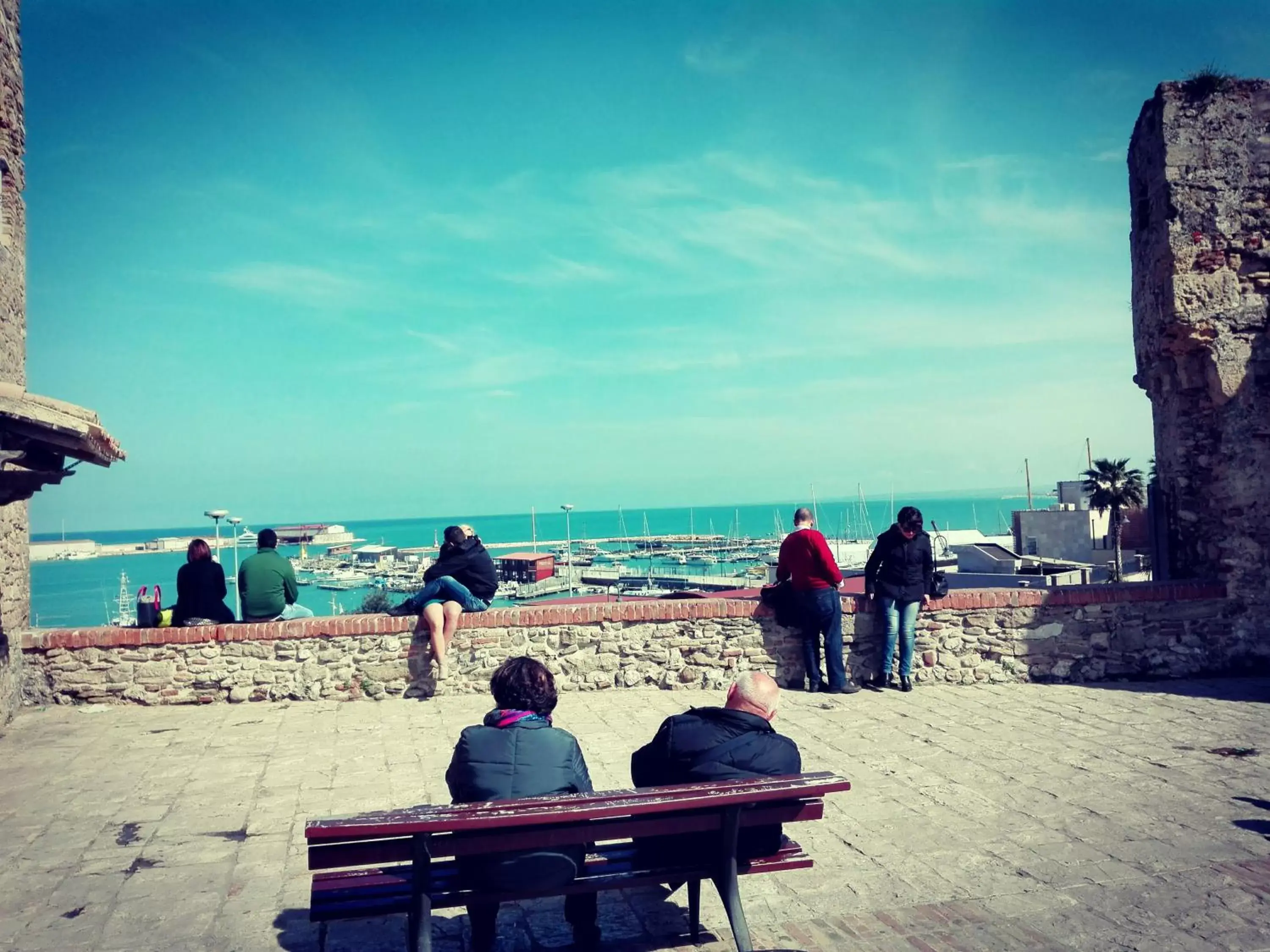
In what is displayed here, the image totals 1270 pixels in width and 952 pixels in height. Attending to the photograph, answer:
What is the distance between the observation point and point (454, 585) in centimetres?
869

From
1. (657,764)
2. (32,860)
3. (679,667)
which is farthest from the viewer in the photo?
(679,667)

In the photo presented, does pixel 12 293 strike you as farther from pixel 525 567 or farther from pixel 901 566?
pixel 525 567

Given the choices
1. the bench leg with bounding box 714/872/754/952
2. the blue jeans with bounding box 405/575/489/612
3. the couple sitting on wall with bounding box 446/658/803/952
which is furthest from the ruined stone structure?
the bench leg with bounding box 714/872/754/952

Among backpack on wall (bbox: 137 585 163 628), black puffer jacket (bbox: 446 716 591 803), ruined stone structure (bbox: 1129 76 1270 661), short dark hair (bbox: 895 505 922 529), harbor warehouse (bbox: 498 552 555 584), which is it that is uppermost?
ruined stone structure (bbox: 1129 76 1270 661)

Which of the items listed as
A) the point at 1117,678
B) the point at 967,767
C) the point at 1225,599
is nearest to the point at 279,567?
the point at 967,767

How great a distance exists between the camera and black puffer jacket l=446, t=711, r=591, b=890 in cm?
334

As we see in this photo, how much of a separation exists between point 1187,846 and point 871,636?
4613 millimetres

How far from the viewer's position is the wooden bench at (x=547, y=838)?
10.5 ft

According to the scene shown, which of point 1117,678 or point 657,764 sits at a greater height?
point 657,764

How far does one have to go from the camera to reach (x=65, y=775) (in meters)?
6.16

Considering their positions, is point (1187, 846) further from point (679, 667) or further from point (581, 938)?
point (679, 667)

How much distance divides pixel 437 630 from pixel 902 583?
14.9ft

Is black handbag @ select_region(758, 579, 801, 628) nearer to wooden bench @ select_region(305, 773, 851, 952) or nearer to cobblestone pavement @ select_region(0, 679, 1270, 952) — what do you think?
cobblestone pavement @ select_region(0, 679, 1270, 952)

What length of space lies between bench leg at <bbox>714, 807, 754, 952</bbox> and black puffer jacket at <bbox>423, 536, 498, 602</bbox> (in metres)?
5.42
